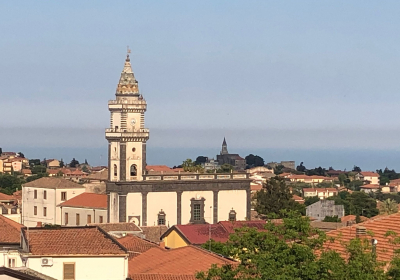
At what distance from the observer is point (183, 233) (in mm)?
54188

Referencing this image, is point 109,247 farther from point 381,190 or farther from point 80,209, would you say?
point 381,190

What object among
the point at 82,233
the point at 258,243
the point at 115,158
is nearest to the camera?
the point at 258,243

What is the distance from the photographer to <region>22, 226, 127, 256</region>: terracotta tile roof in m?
28.3

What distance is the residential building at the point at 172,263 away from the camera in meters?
31.0

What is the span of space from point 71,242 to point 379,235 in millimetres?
9844

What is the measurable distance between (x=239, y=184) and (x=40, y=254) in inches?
2286

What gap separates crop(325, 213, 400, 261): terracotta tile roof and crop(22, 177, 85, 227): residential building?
68.1 m

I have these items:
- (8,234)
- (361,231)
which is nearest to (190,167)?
(8,234)

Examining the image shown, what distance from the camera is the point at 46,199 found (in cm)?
9188

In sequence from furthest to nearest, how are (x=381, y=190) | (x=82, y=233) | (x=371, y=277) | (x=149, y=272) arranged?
1. (x=381, y=190)
2. (x=149, y=272)
3. (x=82, y=233)
4. (x=371, y=277)

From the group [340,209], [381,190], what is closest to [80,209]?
[340,209]

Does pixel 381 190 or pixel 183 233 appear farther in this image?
pixel 381 190

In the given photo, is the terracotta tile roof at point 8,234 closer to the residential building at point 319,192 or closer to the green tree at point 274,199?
the green tree at point 274,199

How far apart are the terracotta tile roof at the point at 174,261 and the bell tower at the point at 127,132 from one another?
146 ft
